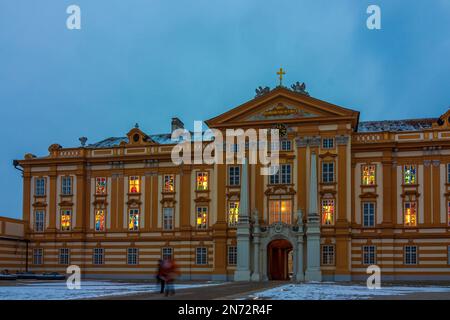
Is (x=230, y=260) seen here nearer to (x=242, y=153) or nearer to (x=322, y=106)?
(x=242, y=153)

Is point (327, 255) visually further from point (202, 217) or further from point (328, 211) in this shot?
point (202, 217)

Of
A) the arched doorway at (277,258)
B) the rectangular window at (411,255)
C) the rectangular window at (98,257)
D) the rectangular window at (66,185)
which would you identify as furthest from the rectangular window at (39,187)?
the rectangular window at (411,255)

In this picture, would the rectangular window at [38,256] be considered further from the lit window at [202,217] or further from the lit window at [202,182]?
the lit window at [202,182]

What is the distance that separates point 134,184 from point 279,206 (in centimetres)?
1654

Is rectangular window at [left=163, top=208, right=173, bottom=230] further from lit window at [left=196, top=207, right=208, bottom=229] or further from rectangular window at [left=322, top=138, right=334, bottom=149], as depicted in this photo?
rectangular window at [left=322, top=138, right=334, bottom=149]

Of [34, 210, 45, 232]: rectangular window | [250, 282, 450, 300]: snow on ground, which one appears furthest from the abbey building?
[250, 282, 450, 300]: snow on ground

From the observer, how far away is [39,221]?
77562 millimetres

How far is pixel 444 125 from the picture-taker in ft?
222

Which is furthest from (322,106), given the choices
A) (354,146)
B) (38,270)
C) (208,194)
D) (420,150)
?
(38,270)

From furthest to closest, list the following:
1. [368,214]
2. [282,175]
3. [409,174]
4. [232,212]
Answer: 1. [232,212]
2. [282,175]
3. [368,214]
4. [409,174]

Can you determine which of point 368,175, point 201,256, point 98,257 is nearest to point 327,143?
point 368,175

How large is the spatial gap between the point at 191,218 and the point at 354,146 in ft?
58.3

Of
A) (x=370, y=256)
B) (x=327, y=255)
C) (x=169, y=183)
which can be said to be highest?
(x=169, y=183)
